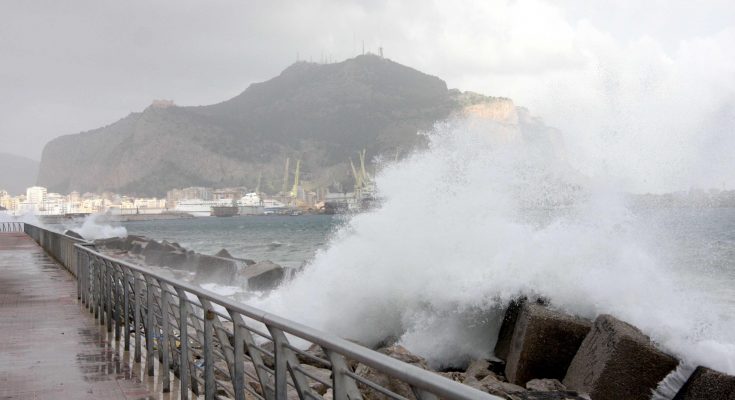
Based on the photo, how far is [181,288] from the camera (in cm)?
484

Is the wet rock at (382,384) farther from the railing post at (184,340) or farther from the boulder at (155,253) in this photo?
the boulder at (155,253)

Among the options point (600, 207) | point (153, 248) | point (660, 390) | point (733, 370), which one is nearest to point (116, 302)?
point (660, 390)

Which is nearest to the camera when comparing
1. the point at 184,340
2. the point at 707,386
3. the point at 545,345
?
the point at 184,340

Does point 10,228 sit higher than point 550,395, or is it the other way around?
point 10,228

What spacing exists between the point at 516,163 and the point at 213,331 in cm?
1298

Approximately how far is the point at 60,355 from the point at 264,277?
49.4ft

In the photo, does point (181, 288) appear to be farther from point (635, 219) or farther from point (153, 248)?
point (153, 248)

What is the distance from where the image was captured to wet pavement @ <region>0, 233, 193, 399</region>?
5551 millimetres

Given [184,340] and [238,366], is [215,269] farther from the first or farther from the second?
[238,366]

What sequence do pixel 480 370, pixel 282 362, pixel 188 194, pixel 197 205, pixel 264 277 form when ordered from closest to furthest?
1. pixel 282 362
2. pixel 480 370
3. pixel 264 277
4. pixel 197 205
5. pixel 188 194

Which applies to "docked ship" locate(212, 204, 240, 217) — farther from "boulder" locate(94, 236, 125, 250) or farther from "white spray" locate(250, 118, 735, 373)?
"white spray" locate(250, 118, 735, 373)

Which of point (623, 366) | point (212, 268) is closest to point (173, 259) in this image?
point (212, 268)

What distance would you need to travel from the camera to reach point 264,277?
72.2 ft

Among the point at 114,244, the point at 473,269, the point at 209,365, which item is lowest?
the point at 114,244
